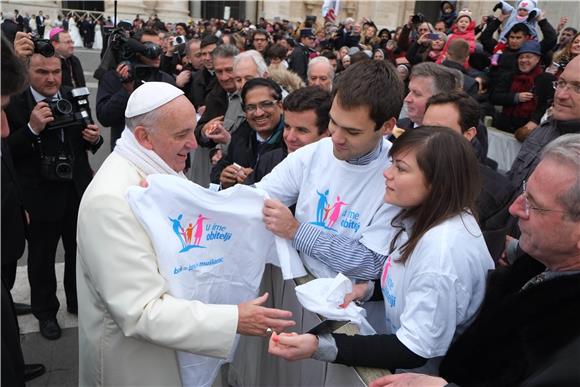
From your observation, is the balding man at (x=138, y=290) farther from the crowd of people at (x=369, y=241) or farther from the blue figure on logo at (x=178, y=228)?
the blue figure on logo at (x=178, y=228)

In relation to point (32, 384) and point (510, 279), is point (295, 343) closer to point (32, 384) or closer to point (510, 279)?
point (510, 279)

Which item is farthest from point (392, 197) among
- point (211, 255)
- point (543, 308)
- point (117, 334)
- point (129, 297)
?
point (117, 334)

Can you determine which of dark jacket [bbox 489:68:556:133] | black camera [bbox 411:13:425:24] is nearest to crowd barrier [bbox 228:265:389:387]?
dark jacket [bbox 489:68:556:133]

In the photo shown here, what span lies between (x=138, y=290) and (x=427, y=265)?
1019mm

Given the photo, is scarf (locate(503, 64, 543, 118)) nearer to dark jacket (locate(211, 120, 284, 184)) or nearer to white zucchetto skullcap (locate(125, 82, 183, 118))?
dark jacket (locate(211, 120, 284, 184))

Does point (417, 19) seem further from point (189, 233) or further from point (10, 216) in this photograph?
point (189, 233)

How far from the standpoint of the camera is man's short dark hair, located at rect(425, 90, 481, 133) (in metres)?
2.74

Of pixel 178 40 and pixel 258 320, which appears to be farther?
pixel 178 40

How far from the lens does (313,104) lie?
282 cm

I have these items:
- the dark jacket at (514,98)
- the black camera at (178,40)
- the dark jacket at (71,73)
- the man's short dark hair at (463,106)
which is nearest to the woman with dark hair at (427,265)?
the man's short dark hair at (463,106)

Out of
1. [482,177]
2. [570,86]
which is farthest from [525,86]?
[482,177]

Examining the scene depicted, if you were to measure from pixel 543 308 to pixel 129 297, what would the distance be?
1358 millimetres

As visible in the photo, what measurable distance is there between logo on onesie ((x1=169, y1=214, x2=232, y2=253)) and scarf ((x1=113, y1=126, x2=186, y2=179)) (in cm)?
26

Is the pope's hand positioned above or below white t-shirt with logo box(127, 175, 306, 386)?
below
